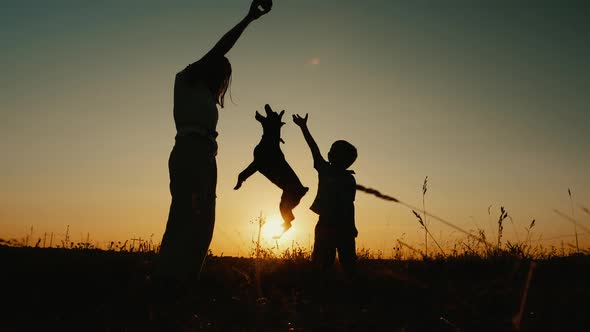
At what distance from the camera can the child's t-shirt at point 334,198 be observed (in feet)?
18.2

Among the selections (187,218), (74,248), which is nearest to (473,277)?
(187,218)

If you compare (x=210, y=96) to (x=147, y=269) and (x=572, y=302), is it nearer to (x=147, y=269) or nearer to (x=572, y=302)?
(x=147, y=269)

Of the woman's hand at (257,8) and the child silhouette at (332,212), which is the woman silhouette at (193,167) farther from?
the child silhouette at (332,212)

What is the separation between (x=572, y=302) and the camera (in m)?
2.91

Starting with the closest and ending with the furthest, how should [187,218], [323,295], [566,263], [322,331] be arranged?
[322,331]
[187,218]
[323,295]
[566,263]

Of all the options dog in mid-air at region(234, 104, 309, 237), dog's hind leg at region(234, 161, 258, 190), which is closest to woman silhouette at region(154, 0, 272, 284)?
dog's hind leg at region(234, 161, 258, 190)

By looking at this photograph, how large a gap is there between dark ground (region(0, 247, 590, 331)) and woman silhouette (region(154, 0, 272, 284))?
1.02 feet

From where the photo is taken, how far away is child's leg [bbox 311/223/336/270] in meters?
5.48

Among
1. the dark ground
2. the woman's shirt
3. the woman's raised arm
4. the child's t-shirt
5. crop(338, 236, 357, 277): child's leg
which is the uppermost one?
the woman's raised arm

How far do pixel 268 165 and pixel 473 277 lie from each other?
295 centimetres

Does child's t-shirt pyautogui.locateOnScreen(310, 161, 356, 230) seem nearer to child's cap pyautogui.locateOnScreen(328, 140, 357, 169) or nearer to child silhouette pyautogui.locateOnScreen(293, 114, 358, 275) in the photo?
child silhouette pyautogui.locateOnScreen(293, 114, 358, 275)

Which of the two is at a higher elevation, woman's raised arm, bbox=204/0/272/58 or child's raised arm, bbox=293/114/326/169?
woman's raised arm, bbox=204/0/272/58

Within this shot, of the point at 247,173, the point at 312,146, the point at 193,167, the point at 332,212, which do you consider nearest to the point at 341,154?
the point at 312,146

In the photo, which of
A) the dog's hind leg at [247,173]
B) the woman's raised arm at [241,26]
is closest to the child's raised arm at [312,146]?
the dog's hind leg at [247,173]
